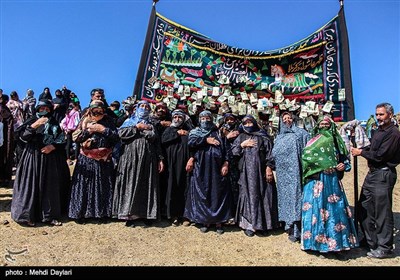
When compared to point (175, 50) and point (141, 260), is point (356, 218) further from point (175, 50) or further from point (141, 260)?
point (175, 50)

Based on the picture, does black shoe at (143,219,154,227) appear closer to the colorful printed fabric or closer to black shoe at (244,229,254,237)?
black shoe at (244,229,254,237)

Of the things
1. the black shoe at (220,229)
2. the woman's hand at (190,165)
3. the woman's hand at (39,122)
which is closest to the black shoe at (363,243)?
the black shoe at (220,229)

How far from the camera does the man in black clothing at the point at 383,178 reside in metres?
3.75

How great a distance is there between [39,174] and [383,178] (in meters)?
4.31

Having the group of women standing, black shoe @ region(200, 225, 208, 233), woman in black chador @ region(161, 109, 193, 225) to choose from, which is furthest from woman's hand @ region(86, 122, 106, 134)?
black shoe @ region(200, 225, 208, 233)

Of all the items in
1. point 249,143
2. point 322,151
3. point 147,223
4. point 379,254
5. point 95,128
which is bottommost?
point 379,254

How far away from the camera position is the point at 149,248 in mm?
3916

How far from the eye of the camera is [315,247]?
3.79 m

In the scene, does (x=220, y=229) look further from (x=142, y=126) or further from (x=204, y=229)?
(x=142, y=126)

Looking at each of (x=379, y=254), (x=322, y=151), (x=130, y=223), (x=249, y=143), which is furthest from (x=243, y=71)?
(x=379, y=254)

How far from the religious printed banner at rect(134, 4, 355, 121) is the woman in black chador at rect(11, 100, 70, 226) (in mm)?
3103
